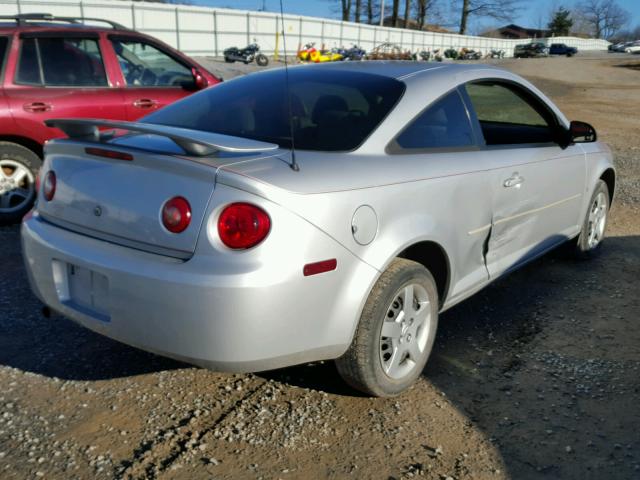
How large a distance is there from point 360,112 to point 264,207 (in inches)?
39.5

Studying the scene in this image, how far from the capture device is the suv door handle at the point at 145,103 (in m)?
6.15

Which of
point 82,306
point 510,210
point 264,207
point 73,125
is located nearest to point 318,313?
point 264,207

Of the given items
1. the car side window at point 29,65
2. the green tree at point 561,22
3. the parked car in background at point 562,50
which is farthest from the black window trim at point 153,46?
the green tree at point 561,22

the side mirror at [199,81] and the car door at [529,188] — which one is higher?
the side mirror at [199,81]

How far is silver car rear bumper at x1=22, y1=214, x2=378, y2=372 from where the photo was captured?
2.33 metres

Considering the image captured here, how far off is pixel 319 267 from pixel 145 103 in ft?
14.3

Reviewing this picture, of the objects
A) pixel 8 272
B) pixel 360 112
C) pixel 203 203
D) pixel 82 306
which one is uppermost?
pixel 360 112

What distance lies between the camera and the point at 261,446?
2.63 m

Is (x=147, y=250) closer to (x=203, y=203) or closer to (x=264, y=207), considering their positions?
(x=203, y=203)

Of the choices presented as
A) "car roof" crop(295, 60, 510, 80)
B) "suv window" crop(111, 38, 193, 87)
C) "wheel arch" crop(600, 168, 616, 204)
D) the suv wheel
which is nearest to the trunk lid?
"car roof" crop(295, 60, 510, 80)

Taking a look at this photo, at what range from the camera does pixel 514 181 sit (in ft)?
11.9

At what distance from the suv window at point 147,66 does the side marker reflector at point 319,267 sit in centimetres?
450

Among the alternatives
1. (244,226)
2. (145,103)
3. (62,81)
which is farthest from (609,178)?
(62,81)

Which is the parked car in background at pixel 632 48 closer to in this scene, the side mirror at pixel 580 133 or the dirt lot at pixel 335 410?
the side mirror at pixel 580 133
